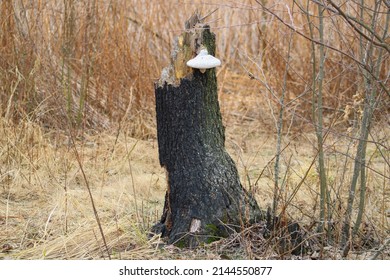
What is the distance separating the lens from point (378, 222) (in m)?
4.52

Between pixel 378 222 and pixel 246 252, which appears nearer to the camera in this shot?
pixel 246 252

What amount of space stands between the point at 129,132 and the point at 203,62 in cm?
313

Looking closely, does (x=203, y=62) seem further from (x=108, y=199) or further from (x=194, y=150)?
(x=108, y=199)

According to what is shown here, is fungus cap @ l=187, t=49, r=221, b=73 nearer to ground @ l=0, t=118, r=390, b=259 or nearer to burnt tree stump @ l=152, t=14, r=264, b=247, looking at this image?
burnt tree stump @ l=152, t=14, r=264, b=247

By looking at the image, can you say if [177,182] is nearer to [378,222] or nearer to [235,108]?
[378,222]

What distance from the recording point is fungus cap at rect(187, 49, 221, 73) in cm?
397

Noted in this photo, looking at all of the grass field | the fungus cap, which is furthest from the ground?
the fungus cap

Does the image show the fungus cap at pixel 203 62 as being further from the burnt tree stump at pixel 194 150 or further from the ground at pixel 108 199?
the ground at pixel 108 199

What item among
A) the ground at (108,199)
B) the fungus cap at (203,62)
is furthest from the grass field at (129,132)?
the fungus cap at (203,62)

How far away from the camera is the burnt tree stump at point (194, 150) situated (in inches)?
161

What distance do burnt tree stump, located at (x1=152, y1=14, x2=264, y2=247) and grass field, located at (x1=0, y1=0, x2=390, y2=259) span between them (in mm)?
101

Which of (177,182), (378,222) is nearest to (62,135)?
(177,182)

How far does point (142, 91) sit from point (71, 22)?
0.95 metres

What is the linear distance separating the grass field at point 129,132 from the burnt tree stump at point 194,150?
0.10 meters
